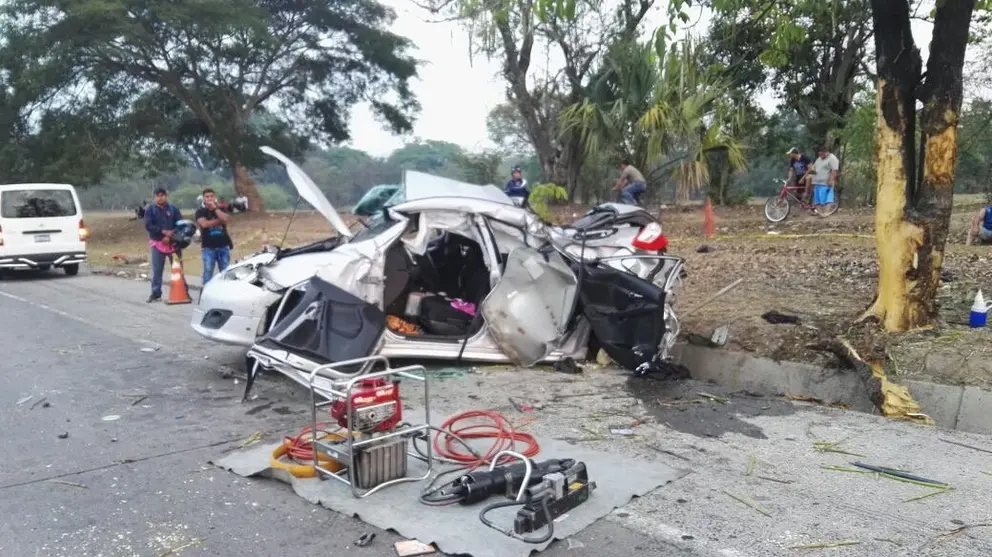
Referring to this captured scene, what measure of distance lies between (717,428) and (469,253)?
3284 mm

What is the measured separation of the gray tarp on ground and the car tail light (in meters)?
2.81

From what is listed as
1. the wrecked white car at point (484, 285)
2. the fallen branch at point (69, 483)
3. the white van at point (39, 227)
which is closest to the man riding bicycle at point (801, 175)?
the wrecked white car at point (484, 285)

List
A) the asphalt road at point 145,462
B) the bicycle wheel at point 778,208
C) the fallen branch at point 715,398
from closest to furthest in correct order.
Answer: the asphalt road at point 145,462 < the fallen branch at point 715,398 < the bicycle wheel at point 778,208

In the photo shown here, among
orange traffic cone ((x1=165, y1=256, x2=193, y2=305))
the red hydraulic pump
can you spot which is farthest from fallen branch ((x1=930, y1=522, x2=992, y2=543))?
orange traffic cone ((x1=165, y1=256, x2=193, y2=305))

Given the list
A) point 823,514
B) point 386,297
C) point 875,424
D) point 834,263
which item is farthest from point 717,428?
point 834,263

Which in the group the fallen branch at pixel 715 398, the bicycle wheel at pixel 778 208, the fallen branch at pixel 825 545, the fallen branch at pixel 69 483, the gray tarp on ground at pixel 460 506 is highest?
the bicycle wheel at pixel 778 208

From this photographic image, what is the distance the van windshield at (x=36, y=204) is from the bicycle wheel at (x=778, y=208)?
1373 cm

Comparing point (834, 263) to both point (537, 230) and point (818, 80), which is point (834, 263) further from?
point (818, 80)

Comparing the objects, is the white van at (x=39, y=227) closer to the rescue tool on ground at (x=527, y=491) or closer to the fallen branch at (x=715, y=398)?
the fallen branch at (x=715, y=398)

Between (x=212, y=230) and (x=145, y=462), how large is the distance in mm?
6328

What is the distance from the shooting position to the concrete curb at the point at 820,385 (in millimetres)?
5348

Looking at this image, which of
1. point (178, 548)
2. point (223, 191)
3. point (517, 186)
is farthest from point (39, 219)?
point (223, 191)

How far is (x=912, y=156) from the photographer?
639 cm

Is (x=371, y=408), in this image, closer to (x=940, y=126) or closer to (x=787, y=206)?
(x=940, y=126)
